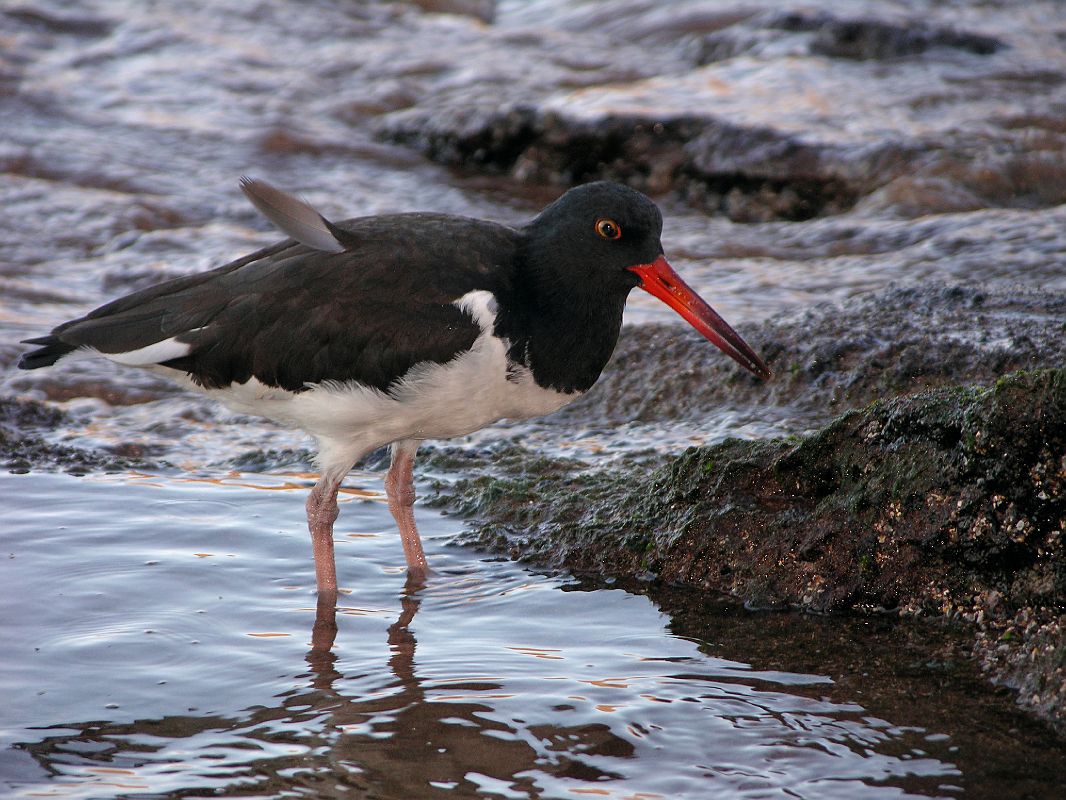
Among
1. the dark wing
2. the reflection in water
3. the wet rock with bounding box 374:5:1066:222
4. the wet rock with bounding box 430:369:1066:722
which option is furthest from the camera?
the wet rock with bounding box 374:5:1066:222

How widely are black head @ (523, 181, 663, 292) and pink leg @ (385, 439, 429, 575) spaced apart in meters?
1.03

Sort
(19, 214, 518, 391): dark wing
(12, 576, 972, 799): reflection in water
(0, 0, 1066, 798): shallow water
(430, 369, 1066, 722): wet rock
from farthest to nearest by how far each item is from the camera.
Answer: (19, 214, 518, 391): dark wing → (430, 369, 1066, 722): wet rock → (0, 0, 1066, 798): shallow water → (12, 576, 972, 799): reflection in water

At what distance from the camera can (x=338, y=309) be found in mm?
4730

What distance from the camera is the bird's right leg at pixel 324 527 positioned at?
4.89 meters

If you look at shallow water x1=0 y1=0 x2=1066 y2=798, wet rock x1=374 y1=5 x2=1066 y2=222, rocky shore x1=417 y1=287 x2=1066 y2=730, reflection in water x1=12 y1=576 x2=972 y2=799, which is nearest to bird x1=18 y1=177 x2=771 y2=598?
rocky shore x1=417 y1=287 x2=1066 y2=730

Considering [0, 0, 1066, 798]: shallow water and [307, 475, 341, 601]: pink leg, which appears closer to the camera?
[0, 0, 1066, 798]: shallow water

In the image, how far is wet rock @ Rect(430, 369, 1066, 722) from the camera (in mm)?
→ 3926

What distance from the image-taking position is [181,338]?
4961 mm

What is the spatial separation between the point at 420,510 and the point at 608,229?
1.68 meters

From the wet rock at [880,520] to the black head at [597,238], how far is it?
2.59 feet

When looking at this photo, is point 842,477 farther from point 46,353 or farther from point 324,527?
point 46,353

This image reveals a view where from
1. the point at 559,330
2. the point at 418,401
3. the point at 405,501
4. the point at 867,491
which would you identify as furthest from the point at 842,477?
the point at 405,501

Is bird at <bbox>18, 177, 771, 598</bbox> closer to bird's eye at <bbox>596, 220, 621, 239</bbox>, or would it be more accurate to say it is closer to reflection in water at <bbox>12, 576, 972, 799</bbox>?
bird's eye at <bbox>596, 220, 621, 239</bbox>

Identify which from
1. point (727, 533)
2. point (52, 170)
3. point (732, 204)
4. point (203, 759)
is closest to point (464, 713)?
point (203, 759)
